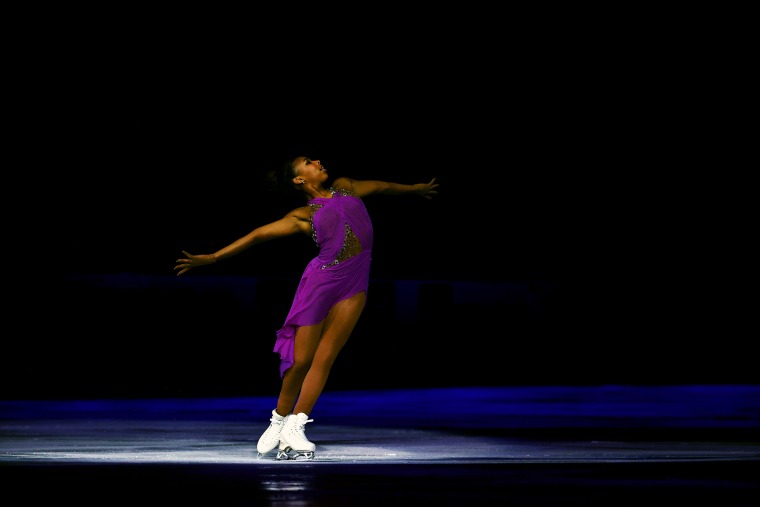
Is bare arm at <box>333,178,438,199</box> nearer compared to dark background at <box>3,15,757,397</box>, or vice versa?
bare arm at <box>333,178,438,199</box>

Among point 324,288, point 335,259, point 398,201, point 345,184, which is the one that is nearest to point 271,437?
point 324,288

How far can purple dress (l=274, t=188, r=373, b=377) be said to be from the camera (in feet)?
23.4

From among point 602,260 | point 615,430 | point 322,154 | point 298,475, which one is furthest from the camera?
point 602,260

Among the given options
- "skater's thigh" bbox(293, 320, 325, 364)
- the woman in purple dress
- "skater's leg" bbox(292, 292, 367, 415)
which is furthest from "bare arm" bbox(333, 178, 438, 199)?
"skater's thigh" bbox(293, 320, 325, 364)

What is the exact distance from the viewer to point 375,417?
10.0 metres

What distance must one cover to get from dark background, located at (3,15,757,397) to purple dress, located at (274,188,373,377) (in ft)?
23.9

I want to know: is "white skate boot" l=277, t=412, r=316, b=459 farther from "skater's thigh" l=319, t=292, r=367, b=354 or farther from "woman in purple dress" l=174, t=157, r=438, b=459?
"skater's thigh" l=319, t=292, r=367, b=354

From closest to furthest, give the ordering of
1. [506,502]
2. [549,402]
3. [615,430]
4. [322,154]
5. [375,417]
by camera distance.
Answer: [506,502], [615,430], [375,417], [549,402], [322,154]

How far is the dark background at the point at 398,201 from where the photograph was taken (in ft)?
53.0

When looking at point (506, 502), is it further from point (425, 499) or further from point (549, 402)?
point (549, 402)

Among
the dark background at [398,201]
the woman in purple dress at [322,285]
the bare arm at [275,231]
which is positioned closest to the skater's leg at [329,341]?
the woman in purple dress at [322,285]

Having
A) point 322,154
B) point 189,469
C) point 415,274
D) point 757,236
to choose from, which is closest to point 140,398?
point 322,154

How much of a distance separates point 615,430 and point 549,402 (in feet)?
10.1

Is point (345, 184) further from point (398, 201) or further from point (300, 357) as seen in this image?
point (398, 201)
